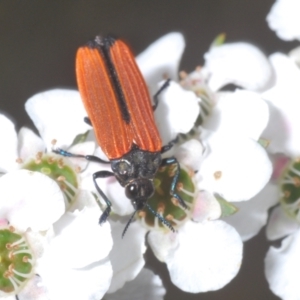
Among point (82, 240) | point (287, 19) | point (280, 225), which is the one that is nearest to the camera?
point (82, 240)

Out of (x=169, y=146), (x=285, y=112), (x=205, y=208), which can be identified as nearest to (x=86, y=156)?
(x=169, y=146)

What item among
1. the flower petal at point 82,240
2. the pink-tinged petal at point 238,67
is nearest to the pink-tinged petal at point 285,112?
the pink-tinged petal at point 238,67

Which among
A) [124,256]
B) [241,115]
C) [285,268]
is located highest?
[241,115]

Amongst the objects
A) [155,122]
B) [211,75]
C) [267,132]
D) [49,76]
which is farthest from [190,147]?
[49,76]

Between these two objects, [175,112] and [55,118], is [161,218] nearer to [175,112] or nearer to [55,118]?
[175,112]

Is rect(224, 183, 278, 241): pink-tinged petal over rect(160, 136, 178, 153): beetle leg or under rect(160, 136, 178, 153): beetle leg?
under

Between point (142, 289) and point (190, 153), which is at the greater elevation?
point (190, 153)

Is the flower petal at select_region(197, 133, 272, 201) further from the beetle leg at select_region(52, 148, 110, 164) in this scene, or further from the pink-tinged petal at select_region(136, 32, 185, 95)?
the pink-tinged petal at select_region(136, 32, 185, 95)

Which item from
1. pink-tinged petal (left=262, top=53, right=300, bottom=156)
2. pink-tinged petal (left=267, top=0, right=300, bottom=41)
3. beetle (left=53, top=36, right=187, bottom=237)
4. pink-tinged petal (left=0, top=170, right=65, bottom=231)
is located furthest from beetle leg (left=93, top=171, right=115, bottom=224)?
pink-tinged petal (left=267, top=0, right=300, bottom=41)
